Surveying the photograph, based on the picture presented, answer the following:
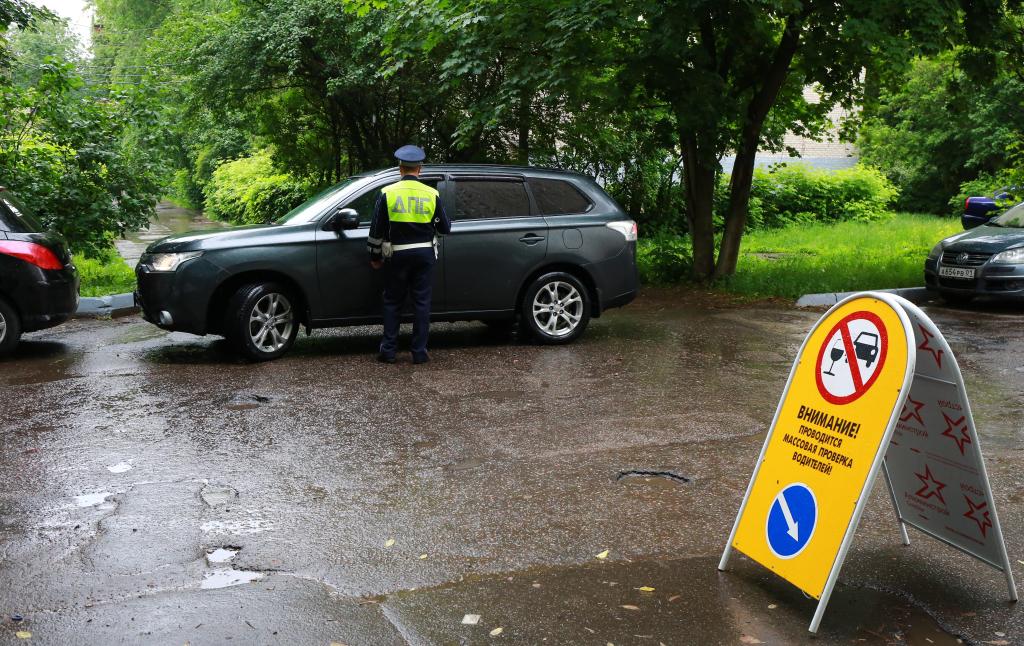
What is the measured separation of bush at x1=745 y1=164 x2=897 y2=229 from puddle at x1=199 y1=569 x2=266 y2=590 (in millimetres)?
20962

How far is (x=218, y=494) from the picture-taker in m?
5.47

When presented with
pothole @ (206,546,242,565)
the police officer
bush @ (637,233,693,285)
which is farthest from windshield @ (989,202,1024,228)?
pothole @ (206,546,242,565)

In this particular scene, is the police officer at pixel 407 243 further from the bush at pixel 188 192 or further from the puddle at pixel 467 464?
the bush at pixel 188 192

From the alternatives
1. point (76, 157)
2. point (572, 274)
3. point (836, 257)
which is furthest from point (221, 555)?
point (836, 257)

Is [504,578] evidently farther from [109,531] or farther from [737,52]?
[737,52]

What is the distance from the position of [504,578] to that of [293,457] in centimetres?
220

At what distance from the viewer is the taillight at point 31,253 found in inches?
365

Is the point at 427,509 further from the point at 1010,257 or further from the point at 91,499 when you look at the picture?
the point at 1010,257

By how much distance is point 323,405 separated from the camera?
7.51 metres

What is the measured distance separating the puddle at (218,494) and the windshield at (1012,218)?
11.4m

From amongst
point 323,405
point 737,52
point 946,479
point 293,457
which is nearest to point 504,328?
point 323,405

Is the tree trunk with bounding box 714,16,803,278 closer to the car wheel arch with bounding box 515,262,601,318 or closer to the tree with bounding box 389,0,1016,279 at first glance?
the tree with bounding box 389,0,1016,279

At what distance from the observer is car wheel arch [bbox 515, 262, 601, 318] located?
33.0 ft

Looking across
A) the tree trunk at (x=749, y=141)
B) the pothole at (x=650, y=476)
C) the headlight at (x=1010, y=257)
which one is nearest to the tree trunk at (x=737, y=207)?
the tree trunk at (x=749, y=141)
